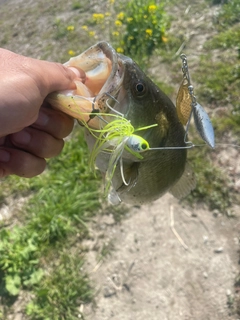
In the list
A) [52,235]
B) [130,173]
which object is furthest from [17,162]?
[52,235]

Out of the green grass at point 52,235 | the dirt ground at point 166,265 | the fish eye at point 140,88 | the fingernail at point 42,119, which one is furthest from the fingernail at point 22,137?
the dirt ground at point 166,265

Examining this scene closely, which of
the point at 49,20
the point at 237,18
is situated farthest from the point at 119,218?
the point at 49,20

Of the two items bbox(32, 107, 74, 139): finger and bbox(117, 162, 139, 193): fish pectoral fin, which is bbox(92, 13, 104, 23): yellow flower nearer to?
bbox(32, 107, 74, 139): finger

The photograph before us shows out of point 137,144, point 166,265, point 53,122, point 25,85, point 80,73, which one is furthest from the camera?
point 166,265

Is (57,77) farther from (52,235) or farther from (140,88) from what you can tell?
(52,235)

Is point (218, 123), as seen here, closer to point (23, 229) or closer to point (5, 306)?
point (23, 229)
